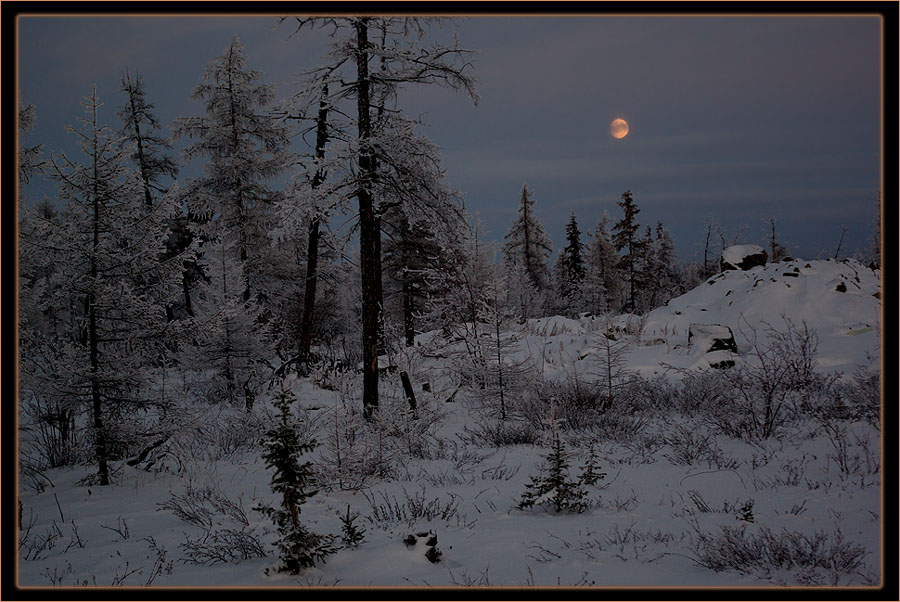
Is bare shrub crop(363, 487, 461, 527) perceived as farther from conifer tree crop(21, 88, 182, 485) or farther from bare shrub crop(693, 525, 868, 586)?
conifer tree crop(21, 88, 182, 485)

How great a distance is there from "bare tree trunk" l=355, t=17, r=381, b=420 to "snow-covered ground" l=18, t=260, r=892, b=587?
2.25ft

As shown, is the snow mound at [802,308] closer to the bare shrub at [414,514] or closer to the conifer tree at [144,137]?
the bare shrub at [414,514]

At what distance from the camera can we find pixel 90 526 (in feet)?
15.1

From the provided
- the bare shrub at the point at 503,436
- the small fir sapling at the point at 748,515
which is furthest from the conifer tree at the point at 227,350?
the small fir sapling at the point at 748,515

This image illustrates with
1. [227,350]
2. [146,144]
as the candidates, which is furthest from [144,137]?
[227,350]

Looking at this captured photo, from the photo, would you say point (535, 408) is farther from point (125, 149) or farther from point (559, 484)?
point (125, 149)

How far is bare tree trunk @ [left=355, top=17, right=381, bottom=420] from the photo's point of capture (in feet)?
28.9

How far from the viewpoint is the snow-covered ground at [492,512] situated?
295 centimetres

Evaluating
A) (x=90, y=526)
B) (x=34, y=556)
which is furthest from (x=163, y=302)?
(x=34, y=556)

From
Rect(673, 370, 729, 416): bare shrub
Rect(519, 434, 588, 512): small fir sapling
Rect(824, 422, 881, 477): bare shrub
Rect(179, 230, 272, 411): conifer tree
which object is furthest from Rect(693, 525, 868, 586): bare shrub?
Rect(179, 230, 272, 411): conifer tree

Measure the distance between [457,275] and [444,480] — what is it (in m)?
7.06

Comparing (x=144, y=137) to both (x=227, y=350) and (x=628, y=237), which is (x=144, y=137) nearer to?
(x=227, y=350)

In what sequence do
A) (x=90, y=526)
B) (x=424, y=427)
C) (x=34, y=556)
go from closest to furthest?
1. (x=34, y=556)
2. (x=90, y=526)
3. (x=424, y=427)

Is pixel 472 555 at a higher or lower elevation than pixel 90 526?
higher
